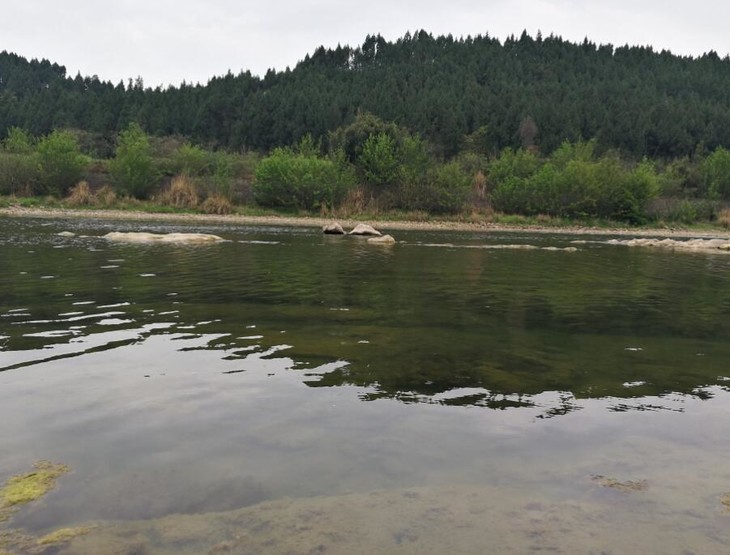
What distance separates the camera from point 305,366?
26.3 ft

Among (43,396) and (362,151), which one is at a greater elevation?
(362,151)

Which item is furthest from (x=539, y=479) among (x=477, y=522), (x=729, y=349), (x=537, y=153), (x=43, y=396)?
(x=537, y=153)

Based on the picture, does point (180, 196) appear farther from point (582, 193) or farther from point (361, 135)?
point (582, 193)

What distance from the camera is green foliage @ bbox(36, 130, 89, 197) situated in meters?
69.0

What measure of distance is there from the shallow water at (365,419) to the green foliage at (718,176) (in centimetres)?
9044

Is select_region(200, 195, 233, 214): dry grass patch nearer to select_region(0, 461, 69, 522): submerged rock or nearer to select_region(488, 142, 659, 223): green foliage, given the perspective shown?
select_region(488, 142, 659, 223): green foliage

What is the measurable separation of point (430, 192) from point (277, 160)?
1981 cm

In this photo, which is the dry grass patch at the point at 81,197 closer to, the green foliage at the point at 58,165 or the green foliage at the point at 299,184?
the green foliage at the point at 58,165

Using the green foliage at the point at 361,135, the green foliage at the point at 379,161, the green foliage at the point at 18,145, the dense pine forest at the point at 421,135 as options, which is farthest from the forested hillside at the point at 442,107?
the green foliage at the point at 379,161

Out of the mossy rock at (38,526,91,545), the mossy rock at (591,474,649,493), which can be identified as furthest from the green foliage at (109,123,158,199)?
the mossy rock at (591,474,649,493)

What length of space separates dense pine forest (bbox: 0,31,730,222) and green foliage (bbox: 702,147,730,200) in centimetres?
33

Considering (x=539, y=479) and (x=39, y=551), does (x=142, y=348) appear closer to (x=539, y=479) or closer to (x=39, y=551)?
(x=39, y=551)

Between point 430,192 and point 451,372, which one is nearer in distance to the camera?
point 451,372

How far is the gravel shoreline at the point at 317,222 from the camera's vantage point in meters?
59.6
